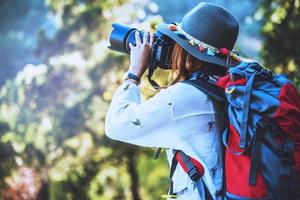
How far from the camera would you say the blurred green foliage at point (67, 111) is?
4191mm

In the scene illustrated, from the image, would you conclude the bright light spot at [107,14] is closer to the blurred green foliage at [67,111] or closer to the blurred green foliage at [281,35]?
the blurred green foliage at [67,111]

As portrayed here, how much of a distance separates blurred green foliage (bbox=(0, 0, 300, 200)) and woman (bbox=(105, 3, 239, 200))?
2.79 meters

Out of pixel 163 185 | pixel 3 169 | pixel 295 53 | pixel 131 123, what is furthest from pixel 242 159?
pixel 163 185

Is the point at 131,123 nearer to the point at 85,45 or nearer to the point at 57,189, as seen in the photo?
the point at 85,45

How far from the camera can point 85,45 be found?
4.26 meters

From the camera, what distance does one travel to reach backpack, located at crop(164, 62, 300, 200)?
103 centimetres

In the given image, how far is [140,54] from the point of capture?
1.27 metres

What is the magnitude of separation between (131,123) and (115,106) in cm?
6

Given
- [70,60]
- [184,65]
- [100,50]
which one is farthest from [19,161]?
[184,65]

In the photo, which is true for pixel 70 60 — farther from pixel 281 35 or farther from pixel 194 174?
pixel 194 174

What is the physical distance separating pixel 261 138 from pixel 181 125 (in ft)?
0.61

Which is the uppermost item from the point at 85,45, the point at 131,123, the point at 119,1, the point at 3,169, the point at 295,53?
the point at 119,1

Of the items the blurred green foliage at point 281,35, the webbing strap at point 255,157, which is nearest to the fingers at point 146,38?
the webbing strap at point 255,157

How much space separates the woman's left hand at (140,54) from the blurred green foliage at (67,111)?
2719 millimetres
